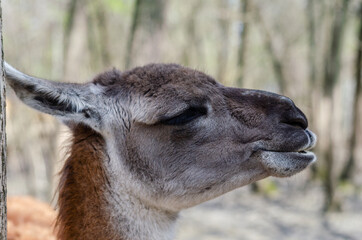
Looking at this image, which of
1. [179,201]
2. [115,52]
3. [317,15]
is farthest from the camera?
[115,52]

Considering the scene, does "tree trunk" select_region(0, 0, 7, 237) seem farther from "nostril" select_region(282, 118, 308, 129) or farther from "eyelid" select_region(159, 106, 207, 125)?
"nostril" select_region(282, 118, 308, 129)

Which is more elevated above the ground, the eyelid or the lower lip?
the eyelid

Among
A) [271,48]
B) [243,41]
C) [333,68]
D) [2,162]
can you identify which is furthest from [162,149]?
[271,48]

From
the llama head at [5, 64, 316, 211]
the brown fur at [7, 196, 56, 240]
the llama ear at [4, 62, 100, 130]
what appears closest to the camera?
the llama ear at [4, 62, 100, 130]

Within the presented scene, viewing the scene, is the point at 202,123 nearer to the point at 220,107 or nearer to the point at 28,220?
the point at 220,107

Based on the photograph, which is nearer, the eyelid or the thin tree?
the eyelid

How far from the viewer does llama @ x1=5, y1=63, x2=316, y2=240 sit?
2566mm

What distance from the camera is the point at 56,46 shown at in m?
17.8

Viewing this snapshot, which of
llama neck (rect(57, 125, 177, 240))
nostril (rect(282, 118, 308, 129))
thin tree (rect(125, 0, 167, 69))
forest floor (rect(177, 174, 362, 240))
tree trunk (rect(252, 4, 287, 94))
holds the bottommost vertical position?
forest floor (rect(177, 174, 362, 240))

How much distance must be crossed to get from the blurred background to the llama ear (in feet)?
6.97

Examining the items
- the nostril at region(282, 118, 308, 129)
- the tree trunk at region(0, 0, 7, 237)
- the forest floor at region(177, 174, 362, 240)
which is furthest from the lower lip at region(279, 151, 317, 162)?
the forest floor at region(177, 174, 362, 240)

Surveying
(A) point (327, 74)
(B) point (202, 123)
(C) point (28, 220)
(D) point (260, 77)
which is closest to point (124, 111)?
(B) point (202, 123)

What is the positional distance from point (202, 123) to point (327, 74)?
825cm

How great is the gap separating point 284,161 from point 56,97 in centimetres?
144
